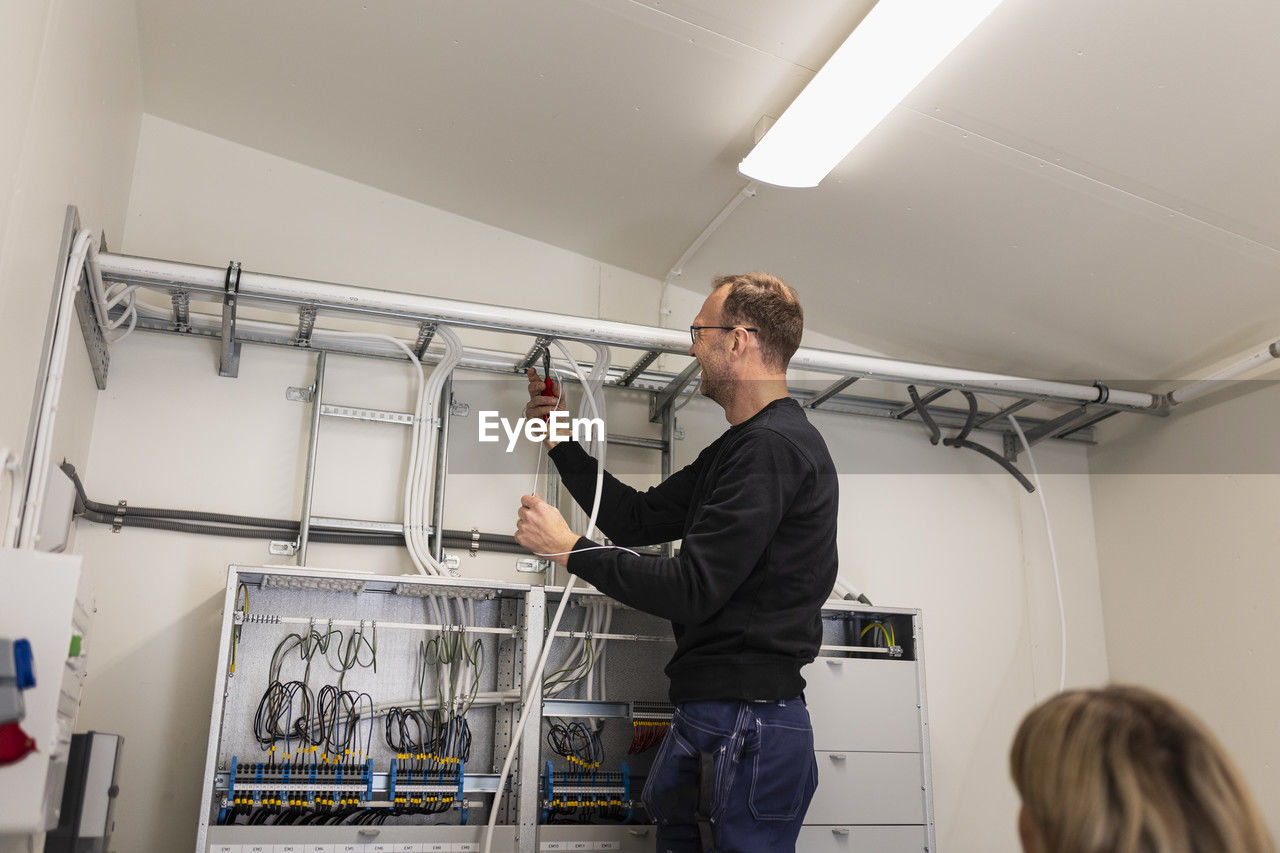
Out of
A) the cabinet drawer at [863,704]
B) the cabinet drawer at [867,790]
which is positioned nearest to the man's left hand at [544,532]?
the cabinet drawer at [863,704]

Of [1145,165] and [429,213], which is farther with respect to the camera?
[429,213]

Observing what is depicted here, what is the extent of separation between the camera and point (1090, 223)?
2.75 meters

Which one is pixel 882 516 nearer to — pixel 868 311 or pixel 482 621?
pixel 868 311

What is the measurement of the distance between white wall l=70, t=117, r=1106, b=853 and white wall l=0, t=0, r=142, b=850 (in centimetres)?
38

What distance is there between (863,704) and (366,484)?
1.68 meters

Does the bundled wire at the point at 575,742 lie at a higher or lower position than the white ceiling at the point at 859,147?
lower

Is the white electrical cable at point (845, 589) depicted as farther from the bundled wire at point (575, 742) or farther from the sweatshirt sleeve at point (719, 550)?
the sweatshirt sleeve at point (719, 550)

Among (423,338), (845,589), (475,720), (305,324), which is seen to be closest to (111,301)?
(305,324)

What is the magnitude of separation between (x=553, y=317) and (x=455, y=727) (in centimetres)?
124

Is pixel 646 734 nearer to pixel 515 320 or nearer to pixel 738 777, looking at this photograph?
pixel 738 777

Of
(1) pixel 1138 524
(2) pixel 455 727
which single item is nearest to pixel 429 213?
(2) pixel 455 727

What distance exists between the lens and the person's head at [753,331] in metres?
2.37

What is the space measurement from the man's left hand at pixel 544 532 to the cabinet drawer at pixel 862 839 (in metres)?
1.29

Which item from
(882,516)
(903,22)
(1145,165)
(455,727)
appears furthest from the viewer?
(882,516)
